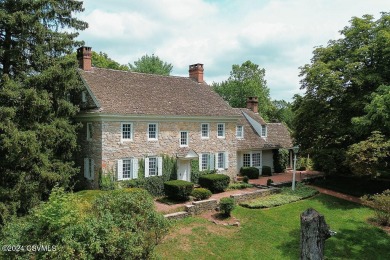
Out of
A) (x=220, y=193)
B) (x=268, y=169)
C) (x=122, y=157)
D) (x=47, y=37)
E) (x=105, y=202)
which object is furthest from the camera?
(x=268, y=169)

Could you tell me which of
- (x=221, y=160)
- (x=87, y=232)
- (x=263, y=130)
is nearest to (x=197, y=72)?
(x=221, y=160)

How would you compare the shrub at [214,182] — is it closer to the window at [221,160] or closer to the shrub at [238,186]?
the shrub at [238,186]

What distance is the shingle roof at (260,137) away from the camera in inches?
1233

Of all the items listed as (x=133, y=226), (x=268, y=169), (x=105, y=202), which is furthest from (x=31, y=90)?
(x=268, y=169)

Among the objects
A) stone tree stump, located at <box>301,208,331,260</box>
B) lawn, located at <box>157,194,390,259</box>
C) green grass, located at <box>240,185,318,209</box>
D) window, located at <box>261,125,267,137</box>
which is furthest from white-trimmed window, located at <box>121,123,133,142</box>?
stone tree stump, located at <box>301,208,331,260</box>

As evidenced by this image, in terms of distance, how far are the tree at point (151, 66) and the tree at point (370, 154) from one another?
35954 millimetres

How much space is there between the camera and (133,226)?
10.6m

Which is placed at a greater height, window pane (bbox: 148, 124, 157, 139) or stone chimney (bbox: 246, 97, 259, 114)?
stone chimney (bbox: 246, 97, 259, 114)

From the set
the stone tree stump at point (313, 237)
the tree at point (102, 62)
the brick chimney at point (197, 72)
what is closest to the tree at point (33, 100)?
the brick chimney at point (197, 72)

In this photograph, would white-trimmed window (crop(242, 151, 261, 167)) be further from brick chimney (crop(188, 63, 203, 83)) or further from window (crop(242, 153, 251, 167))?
brick chimney (crop(188, 63, 203, 83))

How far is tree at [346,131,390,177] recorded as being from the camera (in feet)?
63.5

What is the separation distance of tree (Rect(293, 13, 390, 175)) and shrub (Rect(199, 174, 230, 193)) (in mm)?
7793

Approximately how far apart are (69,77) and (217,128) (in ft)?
41.2

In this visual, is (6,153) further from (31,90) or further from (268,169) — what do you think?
(268,169)
